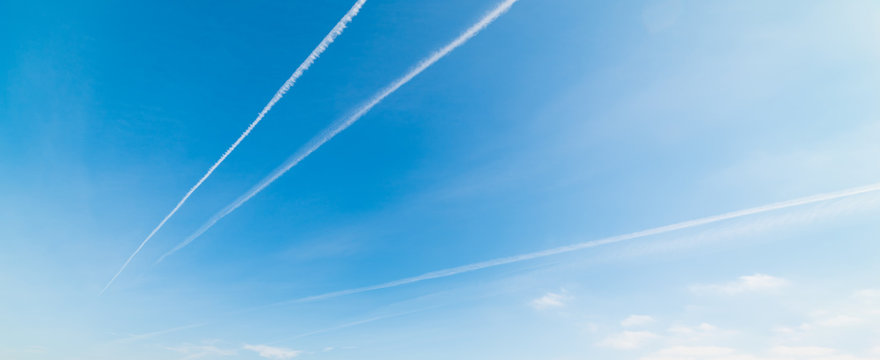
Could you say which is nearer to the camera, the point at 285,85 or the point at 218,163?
the point at 285,85

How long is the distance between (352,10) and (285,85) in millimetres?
12051

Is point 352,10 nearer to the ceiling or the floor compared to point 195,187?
nearer to the ceiling

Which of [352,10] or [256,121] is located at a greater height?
[352,10]

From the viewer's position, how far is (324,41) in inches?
1980

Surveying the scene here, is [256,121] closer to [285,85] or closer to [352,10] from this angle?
[285,85]

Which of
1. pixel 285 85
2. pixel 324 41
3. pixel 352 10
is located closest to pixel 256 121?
pixel 285 85

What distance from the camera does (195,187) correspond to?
63906 mm

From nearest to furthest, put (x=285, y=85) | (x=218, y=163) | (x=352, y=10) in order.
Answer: (x=352, y=10), (x=285, y=85), (x=218, y=163)

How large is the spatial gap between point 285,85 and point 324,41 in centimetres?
731

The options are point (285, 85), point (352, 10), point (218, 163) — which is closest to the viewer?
point (352, 10)

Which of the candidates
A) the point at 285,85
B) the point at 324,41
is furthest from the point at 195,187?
the point at 324,41

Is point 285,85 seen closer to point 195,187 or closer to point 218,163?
point 218,163

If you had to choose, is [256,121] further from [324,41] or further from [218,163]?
[324,41]

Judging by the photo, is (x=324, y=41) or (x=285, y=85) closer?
(x=324, y=41)
